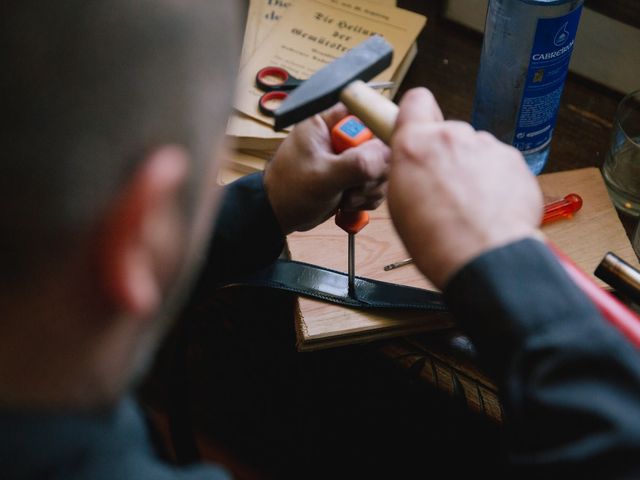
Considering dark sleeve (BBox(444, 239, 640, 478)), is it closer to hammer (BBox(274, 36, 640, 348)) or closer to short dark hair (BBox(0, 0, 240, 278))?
hammer (BBox(274, 36, 640, 348))

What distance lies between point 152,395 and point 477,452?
0.43 meters

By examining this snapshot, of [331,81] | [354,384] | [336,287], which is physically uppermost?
[331,81]

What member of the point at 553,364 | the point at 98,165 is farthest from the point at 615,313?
the point at 98,165

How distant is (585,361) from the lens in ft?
1.35

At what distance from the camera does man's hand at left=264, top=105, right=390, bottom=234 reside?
614mm

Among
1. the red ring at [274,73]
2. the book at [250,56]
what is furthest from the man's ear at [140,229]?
the red ring at [274,73]

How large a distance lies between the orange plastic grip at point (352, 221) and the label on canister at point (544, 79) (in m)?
0.20

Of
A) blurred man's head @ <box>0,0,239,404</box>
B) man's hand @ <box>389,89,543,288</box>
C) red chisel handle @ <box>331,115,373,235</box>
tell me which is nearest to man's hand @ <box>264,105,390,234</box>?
red chisel handle @ <box>331,115,373,235</box>

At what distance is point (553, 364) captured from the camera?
41 centimetres

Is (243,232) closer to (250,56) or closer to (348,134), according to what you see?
(348,134)

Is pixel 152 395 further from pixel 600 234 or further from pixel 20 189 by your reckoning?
pixel 20 189

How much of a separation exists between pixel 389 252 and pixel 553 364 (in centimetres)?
32

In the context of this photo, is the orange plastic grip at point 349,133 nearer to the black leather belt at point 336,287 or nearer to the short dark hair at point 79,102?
the black leather belt at point 336,287

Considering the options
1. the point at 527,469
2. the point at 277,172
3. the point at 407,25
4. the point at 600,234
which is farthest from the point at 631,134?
the point at 527,469
